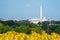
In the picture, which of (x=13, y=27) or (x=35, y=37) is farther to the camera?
(x=13, y=27)

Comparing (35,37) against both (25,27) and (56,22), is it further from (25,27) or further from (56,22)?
(56,22)

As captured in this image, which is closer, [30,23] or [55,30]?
[55,30]

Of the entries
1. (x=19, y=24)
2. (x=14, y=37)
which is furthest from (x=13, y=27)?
(x=14, y=37)

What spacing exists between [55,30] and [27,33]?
2.72ft

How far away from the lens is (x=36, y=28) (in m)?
7.04

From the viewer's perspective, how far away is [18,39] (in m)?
6.01

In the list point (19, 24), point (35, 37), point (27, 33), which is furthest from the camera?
point (19, 24)

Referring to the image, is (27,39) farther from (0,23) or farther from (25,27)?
(0,23)

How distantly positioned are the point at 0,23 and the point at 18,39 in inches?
65.3

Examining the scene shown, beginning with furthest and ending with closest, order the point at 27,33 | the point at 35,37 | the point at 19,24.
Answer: the point at 19,24, the point at 27,33, the point at 35,37

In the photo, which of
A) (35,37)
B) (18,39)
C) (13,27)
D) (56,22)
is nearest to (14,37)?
(18,39)

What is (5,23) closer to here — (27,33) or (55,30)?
(27,33)

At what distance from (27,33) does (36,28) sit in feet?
1.22

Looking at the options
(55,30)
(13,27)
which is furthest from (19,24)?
(55,30)
